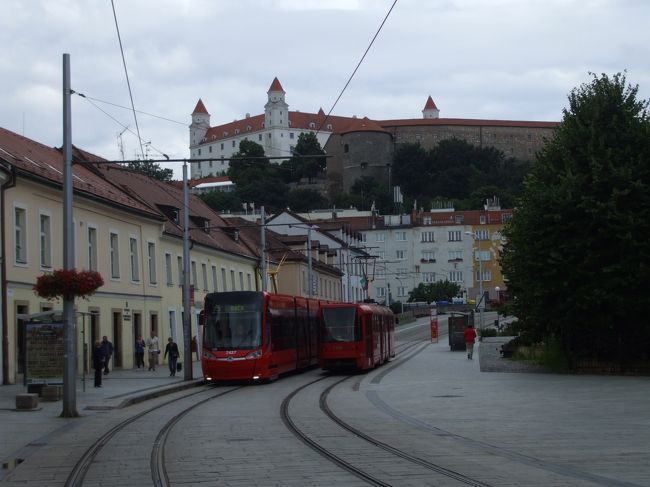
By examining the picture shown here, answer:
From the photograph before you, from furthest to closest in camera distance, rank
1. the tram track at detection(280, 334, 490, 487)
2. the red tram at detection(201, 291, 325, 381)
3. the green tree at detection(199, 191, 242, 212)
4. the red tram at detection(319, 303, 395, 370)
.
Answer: the green tree at detection(199, 191, 242, 212), the red tram at detection(319, 303, 395, 370), the red tram at detection(201, 291, 325, 381), the tram track at detection(280, 334, 490, 487)

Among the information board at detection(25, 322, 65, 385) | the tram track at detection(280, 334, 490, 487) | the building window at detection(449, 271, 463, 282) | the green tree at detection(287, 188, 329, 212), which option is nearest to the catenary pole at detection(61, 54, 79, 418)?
the information board at detection(25, 322, 65, 385)

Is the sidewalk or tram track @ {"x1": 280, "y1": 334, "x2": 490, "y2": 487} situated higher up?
the sidewalk

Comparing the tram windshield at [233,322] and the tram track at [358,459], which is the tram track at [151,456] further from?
the tram windshield at [233,322]

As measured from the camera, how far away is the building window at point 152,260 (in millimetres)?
46375

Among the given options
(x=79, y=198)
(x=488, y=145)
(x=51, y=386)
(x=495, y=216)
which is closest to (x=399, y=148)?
(x=488, y=145)

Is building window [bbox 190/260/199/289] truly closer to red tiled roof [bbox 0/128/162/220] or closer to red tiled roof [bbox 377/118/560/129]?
red tiled roof [bbox 0/128/162/220]

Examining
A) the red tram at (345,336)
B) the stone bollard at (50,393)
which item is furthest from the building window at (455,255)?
the stone bollard at (50,393)

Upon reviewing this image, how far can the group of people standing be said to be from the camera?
3034 centimetres

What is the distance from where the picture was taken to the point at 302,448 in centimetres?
1502

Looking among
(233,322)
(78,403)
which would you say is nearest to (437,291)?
(233,322)

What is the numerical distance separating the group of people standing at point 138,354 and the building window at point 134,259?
2578 millimetres

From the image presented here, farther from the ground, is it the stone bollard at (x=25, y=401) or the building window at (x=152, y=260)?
the building window at (x=152, y=260)

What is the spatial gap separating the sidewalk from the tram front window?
168cm

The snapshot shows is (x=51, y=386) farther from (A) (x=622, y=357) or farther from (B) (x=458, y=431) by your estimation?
(A) (x=622, y=357)
